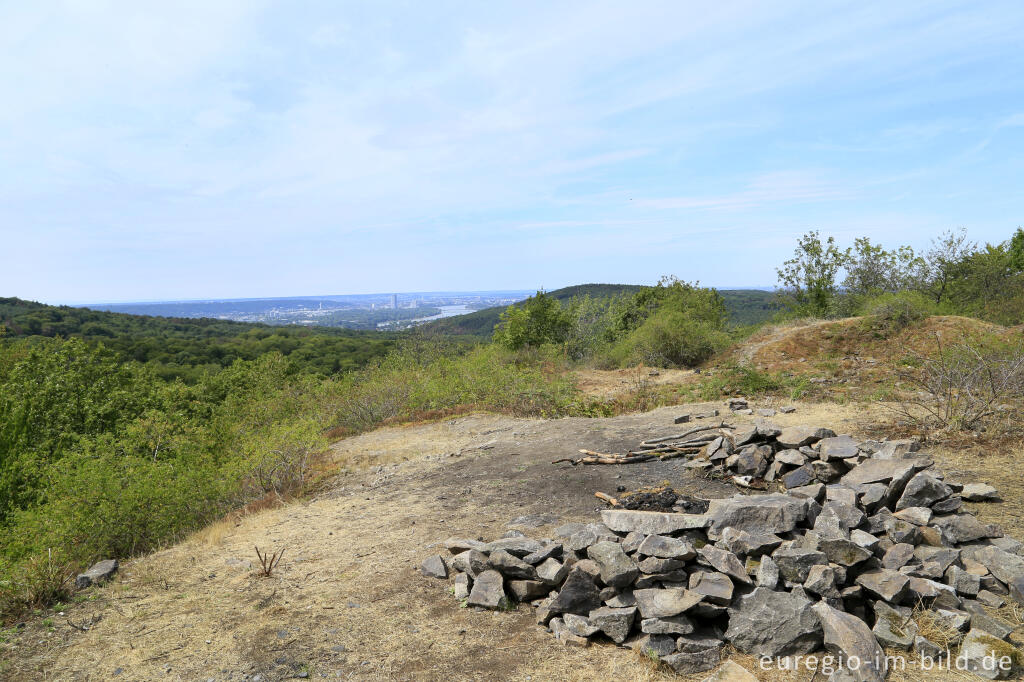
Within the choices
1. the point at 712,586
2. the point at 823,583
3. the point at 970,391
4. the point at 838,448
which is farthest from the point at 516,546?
the point at 970,391

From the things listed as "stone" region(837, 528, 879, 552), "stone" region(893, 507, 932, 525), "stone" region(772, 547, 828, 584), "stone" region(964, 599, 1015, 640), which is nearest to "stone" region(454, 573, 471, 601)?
"stone" region(772, 547, 828, 584)

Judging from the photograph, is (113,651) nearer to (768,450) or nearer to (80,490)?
(80,490)

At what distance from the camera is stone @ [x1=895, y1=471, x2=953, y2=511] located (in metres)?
5.80

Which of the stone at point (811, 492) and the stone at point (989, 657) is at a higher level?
the stone at point (811, 492)

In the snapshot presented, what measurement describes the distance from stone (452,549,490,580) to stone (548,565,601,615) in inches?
38.6

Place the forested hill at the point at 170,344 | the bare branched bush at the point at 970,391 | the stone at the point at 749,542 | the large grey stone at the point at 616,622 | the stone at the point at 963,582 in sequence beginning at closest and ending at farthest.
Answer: the large grey stone at the point at 616,622 → the stone at the point at 963,582 → the stone at the point at 749,542 → the bare branched bush at the point at 970,391 → the forested hill at the point at 170,344

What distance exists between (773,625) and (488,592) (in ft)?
8.21

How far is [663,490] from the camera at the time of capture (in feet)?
24.2

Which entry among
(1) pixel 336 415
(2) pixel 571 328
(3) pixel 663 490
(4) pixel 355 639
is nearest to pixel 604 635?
(4) pixel 355 639

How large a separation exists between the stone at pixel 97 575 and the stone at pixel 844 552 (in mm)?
7929

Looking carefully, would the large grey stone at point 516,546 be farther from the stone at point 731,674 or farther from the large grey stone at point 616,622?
the stone at point 731,674

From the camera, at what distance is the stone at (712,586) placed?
431cm

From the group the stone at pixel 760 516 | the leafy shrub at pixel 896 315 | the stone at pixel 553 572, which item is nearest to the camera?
the stone at pixel 553 572

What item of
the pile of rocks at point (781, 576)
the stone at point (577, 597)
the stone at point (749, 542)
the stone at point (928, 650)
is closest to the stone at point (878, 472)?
the pile of rocks at point (781, 576)
